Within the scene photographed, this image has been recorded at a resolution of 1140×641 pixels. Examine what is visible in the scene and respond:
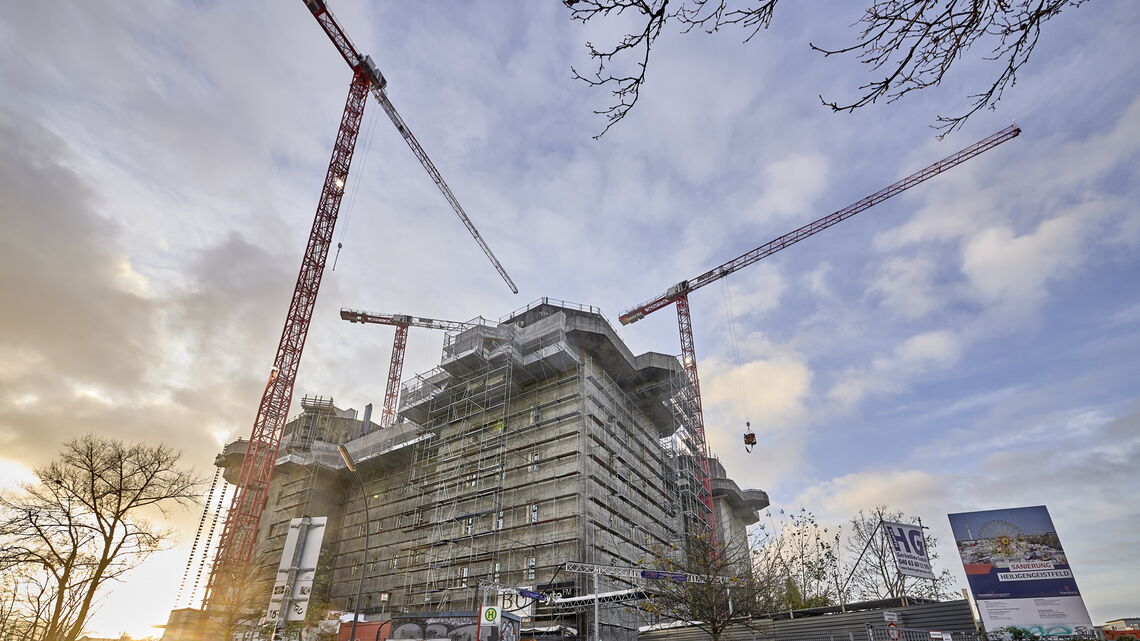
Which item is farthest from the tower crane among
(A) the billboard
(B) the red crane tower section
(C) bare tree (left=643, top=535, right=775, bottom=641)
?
(A) the billboard

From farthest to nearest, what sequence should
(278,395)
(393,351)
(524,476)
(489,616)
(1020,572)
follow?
(393,351)
(278,395)
(524,476)
(1020,572)
(489,616)

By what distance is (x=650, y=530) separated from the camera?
44.3m

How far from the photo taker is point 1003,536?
20547 mm

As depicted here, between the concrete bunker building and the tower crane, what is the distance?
7664 mm

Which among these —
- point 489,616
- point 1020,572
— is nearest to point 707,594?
point 489,616

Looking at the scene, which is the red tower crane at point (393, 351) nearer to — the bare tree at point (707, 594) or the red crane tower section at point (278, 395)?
the red crane tower section at point (278, 395)

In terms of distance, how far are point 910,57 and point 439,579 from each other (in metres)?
41.5

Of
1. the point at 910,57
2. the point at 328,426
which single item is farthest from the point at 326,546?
the point at 910,57

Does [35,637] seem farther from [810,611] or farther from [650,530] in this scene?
[650,530]

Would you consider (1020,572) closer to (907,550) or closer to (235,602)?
(907,550)

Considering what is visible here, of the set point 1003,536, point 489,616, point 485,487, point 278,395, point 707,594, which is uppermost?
point 278,395

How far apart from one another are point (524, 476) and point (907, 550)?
26.3 metres

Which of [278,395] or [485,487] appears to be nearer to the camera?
[485,487]

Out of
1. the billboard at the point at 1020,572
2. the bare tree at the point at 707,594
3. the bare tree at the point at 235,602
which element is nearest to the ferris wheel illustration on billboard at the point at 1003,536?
the billboard at the point at 1020,572
